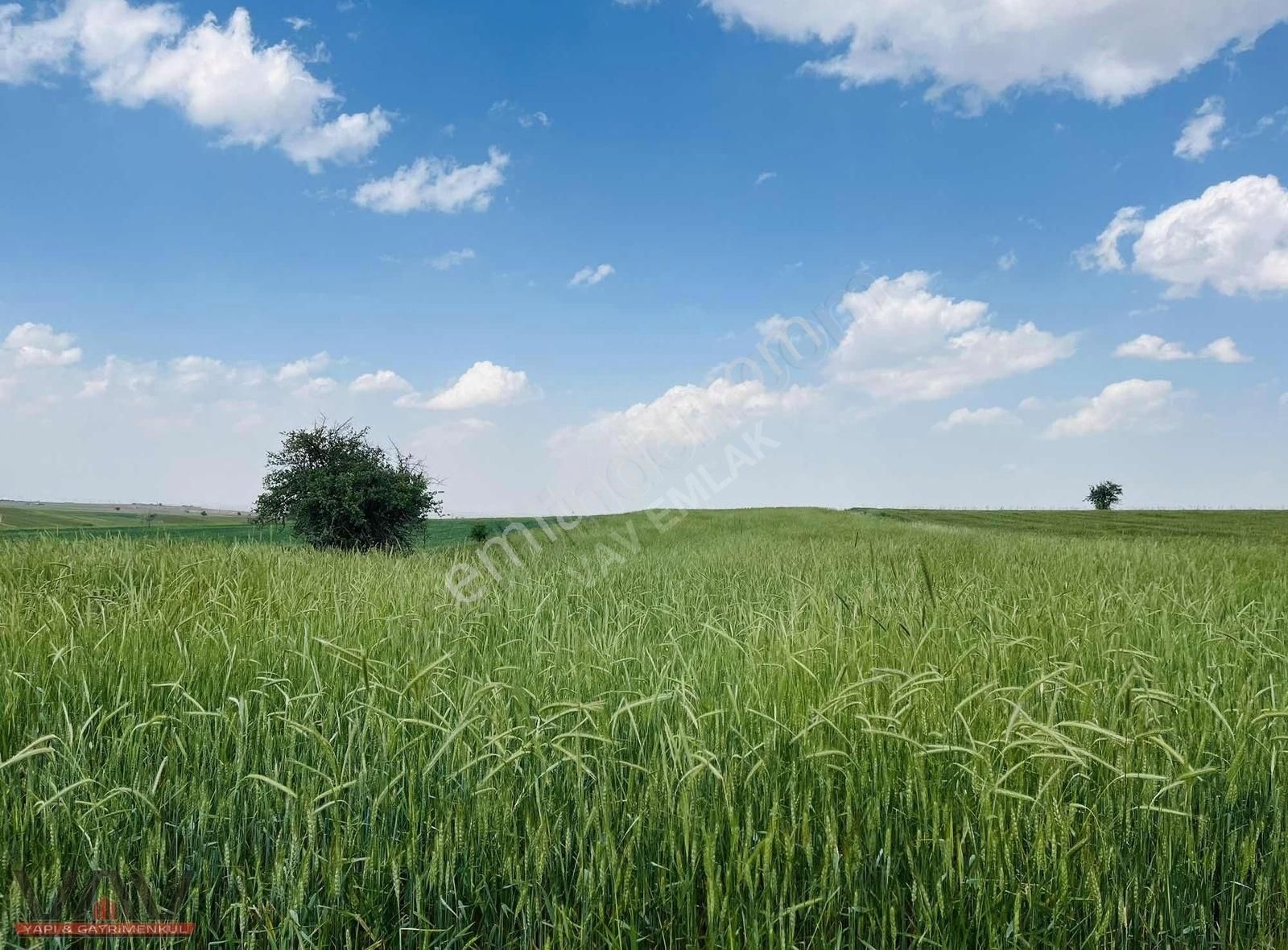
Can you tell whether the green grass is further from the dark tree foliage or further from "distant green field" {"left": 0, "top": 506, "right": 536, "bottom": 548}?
the dark tree foliage

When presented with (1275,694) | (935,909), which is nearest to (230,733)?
(935,909)

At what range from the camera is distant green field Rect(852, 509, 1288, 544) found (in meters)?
27.6

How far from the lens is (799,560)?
8156 millimetres

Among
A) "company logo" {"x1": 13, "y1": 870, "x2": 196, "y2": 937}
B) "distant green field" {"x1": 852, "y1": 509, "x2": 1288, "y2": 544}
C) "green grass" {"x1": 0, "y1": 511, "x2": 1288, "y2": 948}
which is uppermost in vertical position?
"distant green field" {"x1": 852, "y1": 509, "x2": 1288, "y2": 544}

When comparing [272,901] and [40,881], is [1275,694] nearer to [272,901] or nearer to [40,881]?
[272,901]

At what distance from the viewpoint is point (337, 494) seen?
15.7m

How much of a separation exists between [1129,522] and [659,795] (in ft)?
136

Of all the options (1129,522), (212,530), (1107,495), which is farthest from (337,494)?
(1107,495)

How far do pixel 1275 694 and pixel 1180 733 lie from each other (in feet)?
3.92

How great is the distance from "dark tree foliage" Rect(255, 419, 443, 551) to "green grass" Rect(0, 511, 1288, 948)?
1263 centimetres

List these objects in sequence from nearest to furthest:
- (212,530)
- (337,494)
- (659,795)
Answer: (659,795)
(337,494)
(212,530)

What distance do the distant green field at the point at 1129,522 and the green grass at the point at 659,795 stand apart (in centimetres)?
2511

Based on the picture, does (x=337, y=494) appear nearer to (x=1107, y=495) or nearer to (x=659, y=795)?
(x=659, y=795)

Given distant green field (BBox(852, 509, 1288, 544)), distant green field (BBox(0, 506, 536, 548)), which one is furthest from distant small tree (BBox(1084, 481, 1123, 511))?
distant green field (BBox(0, 506, 536, 548))
